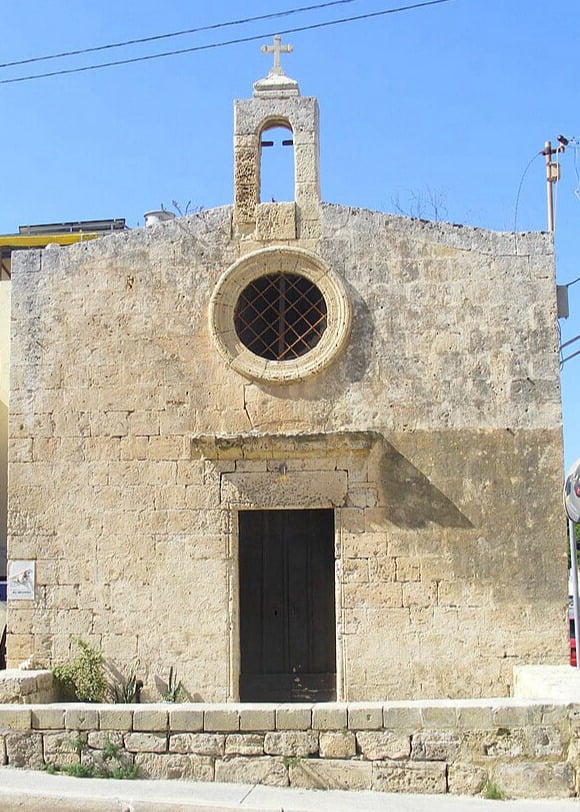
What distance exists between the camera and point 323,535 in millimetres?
10391

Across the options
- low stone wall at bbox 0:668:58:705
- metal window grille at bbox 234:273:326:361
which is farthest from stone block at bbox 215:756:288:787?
metal window grille at bbox 234:273:326:361

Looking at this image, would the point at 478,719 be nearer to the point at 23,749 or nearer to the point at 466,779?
the point at 466,779

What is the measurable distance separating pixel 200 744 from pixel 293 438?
11.2ft

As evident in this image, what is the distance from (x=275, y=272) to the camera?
988 cm

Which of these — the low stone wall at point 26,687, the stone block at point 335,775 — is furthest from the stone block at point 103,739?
the low stone wall at point 26,687

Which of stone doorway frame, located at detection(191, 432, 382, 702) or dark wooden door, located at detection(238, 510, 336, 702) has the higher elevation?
stone doorway frame, located at detection(191, 432, 382, 702)

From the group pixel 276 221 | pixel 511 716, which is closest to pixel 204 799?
pixel 511 716

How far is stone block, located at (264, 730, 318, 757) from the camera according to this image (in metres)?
6.70

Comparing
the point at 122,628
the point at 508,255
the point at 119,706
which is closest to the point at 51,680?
the point at 122,628

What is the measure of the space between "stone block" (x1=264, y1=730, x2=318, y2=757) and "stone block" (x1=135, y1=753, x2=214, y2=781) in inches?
16.9

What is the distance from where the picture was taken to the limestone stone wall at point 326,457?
9.27 metres

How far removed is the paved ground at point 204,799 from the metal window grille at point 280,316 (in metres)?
4.58

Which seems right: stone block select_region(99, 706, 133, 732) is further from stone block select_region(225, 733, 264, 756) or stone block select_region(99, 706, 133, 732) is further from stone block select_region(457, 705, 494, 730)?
stone block select_region(457, 705, 494, 730)

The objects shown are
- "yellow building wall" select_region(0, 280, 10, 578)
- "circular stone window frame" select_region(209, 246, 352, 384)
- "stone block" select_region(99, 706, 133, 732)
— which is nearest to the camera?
"stone block" select_region(99, 706, 133, 732)
